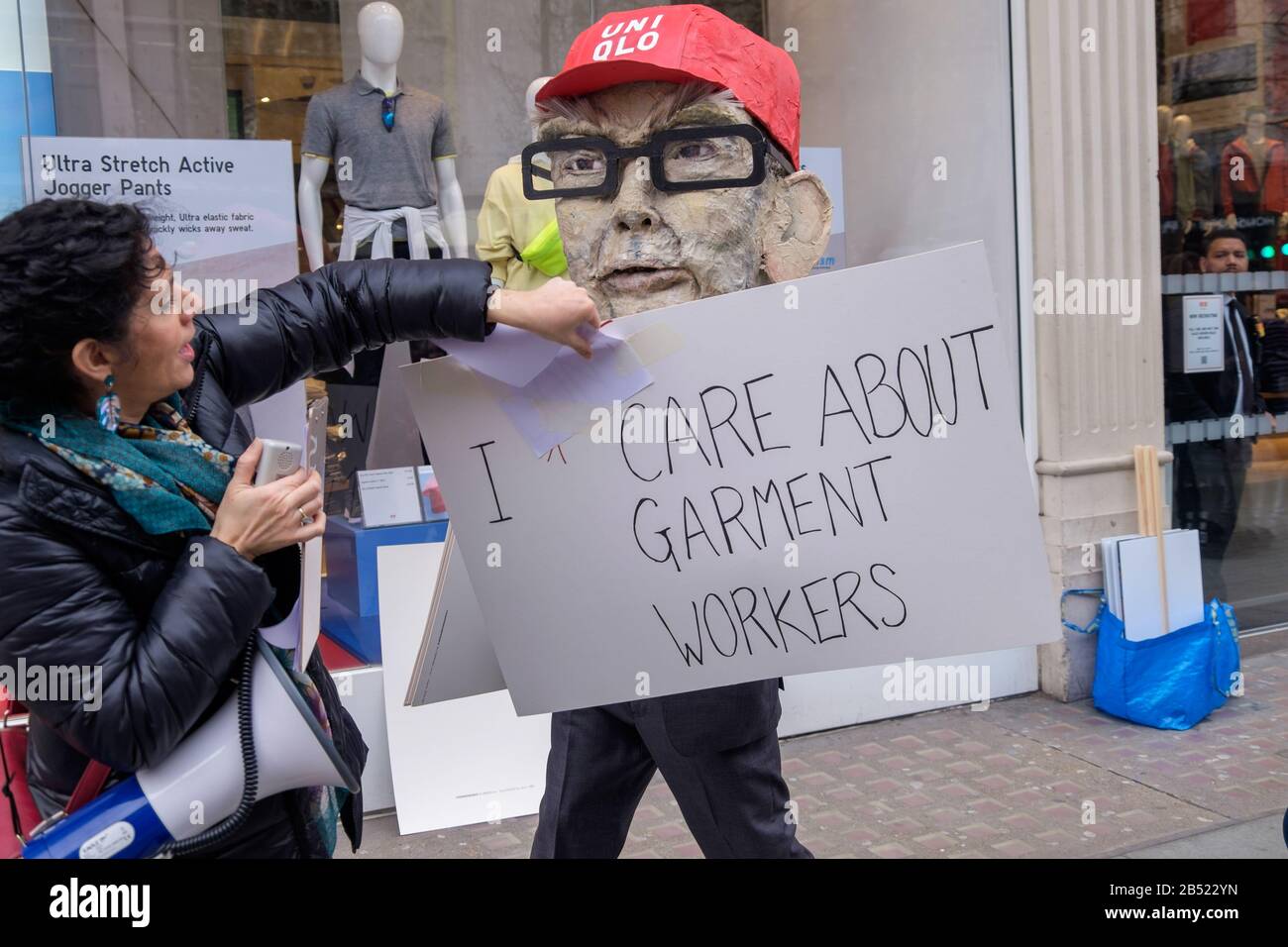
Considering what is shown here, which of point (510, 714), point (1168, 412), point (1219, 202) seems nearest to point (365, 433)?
point (510, 714)

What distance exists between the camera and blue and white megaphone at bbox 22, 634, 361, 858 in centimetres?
162

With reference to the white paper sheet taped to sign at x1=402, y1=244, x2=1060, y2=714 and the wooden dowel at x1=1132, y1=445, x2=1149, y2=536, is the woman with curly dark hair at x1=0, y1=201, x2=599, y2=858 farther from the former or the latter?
the wooden dowel at x1=1132, y1=445, x2=1149, y2=536

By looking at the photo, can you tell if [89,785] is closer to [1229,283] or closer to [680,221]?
[680,221]

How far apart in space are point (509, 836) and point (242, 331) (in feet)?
8.13

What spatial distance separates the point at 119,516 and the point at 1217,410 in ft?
18.3

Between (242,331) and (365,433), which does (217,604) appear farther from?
(365,433)

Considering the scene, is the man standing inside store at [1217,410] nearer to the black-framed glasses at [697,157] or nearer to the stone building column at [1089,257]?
the stone building column at [1089,257]

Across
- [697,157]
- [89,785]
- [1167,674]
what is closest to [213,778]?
[89,785]

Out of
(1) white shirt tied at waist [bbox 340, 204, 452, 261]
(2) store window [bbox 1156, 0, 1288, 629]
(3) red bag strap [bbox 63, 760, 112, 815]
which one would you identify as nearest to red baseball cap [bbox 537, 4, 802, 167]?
(3) red bag strap [bbox 63, 760, 112, 815]

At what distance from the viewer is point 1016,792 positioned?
4344 mm

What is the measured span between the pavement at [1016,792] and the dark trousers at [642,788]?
1.46m

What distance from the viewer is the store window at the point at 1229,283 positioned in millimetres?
5820

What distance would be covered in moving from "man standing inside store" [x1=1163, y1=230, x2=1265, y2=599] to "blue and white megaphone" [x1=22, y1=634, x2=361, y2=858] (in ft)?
16.8

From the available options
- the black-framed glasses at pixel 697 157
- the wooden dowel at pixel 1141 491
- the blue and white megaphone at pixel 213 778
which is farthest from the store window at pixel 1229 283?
the blue and white megaphone at pixel 213 778
